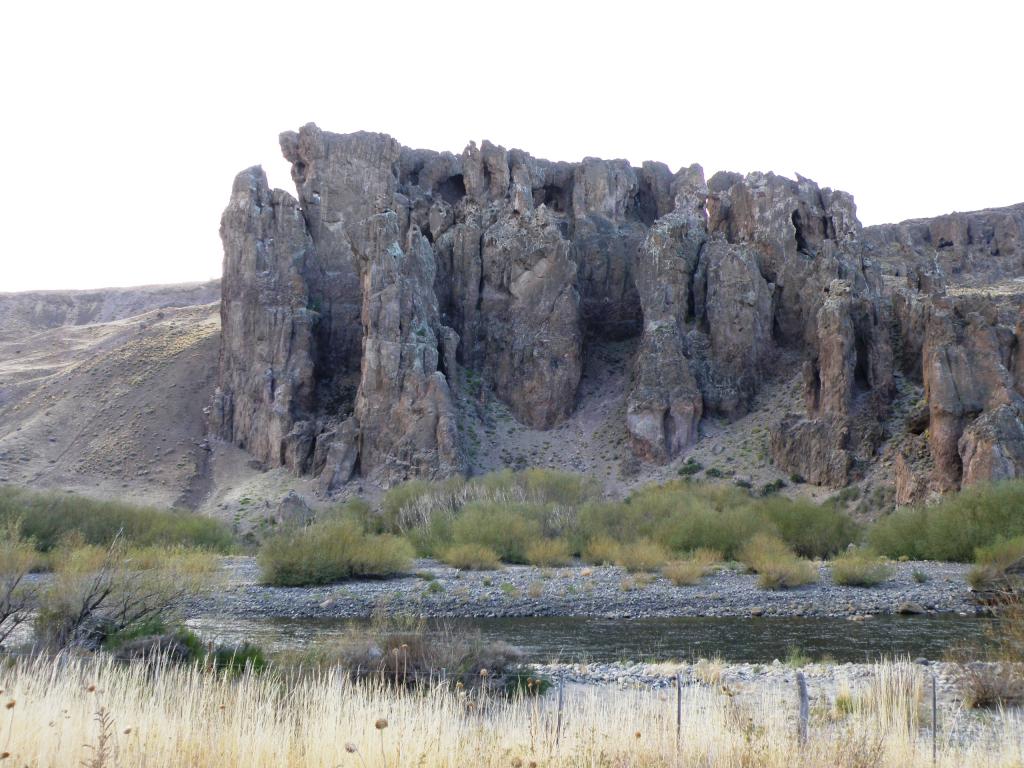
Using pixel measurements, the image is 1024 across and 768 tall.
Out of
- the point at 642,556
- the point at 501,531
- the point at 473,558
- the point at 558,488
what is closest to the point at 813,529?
the point at 642,556

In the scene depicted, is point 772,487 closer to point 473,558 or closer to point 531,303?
point 473,558

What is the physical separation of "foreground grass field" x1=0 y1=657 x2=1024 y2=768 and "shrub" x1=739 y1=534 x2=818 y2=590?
25.6m

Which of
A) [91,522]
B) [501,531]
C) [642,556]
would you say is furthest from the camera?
[91,522]

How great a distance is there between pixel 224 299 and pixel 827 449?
52.5 metres

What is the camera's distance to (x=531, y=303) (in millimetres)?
82125

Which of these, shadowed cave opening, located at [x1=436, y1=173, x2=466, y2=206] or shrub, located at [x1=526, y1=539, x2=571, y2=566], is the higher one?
shadowed cave opening, located at [x1=436, y1=173, x2=466, y2=206]

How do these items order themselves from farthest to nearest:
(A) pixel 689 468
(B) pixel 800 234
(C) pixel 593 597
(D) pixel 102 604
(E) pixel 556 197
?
(E) pixel 556 197 < (B) pixel 800 234 < (A) pixel 689 468 < (C) pixel 593 597 < (D) pixel 102 604

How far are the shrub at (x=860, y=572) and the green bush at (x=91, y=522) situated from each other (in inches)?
1179

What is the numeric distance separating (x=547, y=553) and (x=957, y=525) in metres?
18.2

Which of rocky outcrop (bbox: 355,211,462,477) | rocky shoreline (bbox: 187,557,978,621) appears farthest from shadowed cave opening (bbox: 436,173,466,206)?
rocky shoreline (bbox: 187,557,978,621)

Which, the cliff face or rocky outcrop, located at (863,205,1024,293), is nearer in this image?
the cliff face

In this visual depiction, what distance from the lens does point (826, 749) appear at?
10.5 m

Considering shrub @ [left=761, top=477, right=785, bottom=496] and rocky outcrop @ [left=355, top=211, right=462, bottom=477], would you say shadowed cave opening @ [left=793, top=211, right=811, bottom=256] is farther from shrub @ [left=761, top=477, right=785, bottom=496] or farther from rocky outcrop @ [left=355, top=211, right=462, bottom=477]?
rocky outcrop @ [left=355, top=211, right=462, bottom=477]

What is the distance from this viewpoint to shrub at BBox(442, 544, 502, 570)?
150ft
